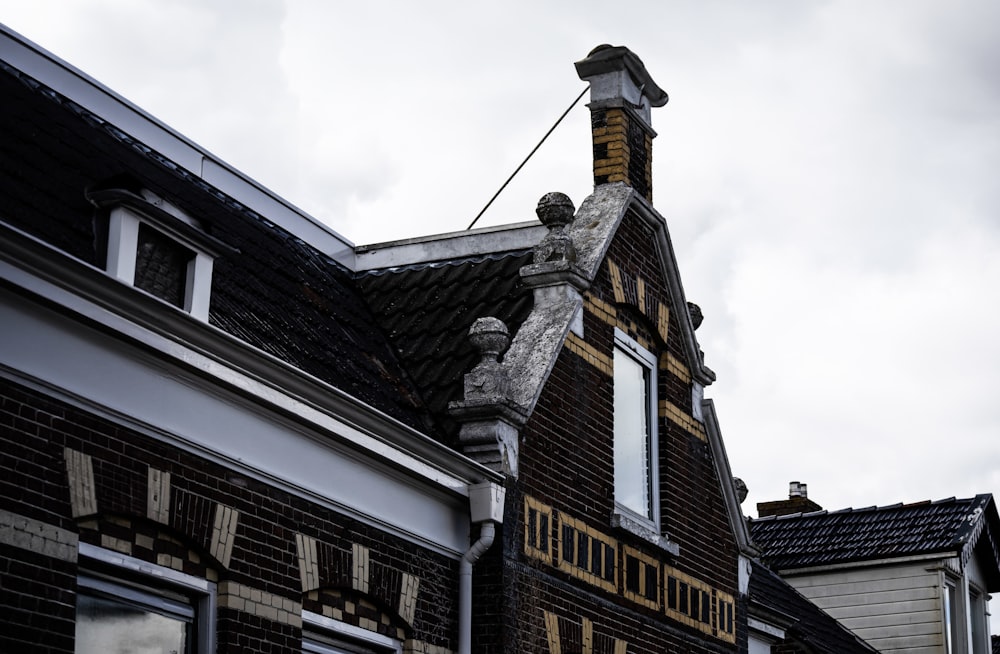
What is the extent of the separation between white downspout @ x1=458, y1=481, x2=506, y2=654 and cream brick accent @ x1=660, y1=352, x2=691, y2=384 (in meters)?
→ 4.24

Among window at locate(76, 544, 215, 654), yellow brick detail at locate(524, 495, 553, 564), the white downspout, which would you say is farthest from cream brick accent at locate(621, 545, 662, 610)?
window at locate(76, 544, 215, 654)

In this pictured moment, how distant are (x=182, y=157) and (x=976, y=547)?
54.5 ft

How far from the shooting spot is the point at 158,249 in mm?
10047

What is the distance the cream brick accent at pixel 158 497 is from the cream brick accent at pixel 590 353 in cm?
539

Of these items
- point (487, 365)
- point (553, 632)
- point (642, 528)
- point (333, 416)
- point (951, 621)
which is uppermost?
point (951, 621)

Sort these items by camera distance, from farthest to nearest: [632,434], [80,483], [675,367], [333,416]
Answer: [675,367] < [632,434] < [333,416] < [80,483]

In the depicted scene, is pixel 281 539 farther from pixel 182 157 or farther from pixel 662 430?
pixel 662 430

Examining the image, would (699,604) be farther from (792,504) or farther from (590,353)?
(792,504)

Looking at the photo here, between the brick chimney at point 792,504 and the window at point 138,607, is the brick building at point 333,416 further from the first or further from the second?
the brick chimney at point 792,504

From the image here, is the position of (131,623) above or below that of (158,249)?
below

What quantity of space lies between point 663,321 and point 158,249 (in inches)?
283

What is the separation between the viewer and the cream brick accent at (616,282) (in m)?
15.2

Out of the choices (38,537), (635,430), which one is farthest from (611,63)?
(38,537)

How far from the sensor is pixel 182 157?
14.2 metres
